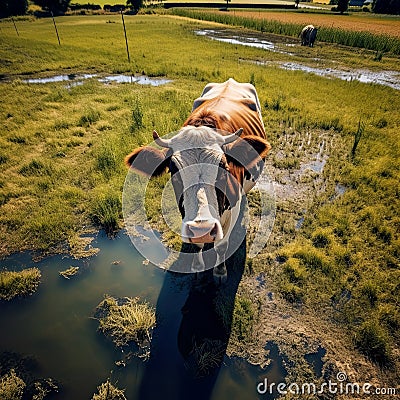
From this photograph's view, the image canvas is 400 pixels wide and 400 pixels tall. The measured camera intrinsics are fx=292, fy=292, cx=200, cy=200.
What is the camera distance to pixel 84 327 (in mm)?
3633

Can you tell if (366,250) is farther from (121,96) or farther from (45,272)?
(121,96)

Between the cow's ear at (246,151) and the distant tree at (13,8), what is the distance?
50.3 metres

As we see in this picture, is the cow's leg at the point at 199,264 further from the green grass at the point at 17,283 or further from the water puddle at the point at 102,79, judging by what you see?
the water puddle at the point at 102,79

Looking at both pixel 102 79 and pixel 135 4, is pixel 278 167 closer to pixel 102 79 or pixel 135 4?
pixel 102 79

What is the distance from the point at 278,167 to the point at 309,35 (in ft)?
62.8

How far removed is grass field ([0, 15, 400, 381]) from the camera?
408 centimetres

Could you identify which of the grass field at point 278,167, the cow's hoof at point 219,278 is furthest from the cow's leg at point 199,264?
the grass field at point 278,167

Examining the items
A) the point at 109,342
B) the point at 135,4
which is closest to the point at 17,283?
the point at 109,342

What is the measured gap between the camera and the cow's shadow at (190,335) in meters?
3.04

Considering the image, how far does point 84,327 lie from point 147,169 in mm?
2130

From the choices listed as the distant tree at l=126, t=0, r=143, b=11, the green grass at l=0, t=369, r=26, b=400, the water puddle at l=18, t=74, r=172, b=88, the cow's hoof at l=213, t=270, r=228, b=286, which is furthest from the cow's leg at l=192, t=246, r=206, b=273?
the distant tree at l=126, t=0, r=143, b=11

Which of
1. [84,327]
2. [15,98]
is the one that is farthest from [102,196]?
[15,98]

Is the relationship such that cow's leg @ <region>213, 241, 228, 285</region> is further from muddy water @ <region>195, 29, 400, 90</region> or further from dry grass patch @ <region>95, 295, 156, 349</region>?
muddy water @ <region>195, 29, 400, 90</region>

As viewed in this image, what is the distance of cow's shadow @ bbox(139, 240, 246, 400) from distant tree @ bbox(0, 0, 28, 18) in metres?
50.4
